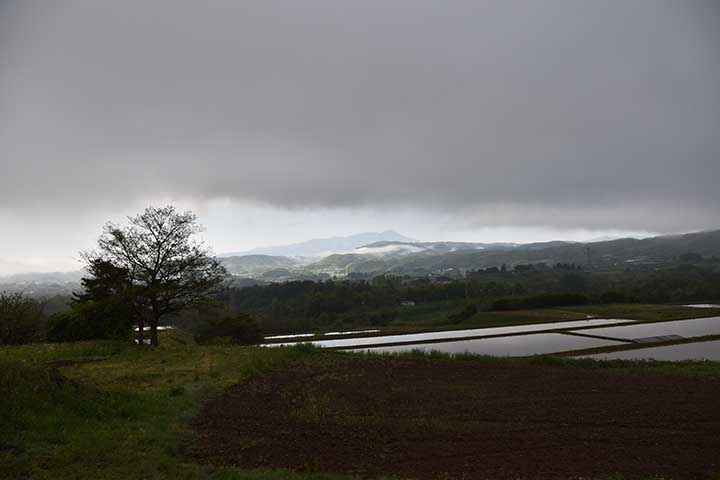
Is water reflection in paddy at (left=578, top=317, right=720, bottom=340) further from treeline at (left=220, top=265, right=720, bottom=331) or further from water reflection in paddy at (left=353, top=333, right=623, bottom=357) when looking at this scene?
treeline at (left=220, top=265, right=720, bottom=331)

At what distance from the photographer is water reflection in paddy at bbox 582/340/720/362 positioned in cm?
3027

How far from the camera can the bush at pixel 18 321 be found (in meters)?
37.1

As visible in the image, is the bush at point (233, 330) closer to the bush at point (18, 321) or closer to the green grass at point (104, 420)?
the bush at point (18, 321)

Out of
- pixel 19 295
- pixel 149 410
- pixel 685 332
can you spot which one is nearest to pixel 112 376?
pixel 149 410

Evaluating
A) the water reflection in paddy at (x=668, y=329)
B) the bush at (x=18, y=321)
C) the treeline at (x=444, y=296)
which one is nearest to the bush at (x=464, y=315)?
the treeline at (x=444, y=296)

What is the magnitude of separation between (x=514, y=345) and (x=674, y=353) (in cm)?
1228

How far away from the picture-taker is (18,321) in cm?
3775

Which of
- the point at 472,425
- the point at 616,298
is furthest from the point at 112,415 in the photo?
the point at 616,298

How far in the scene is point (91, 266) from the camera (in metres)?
36.9

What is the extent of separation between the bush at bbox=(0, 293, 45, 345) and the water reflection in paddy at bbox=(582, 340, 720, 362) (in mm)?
46808

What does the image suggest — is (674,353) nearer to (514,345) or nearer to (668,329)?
(514,345)

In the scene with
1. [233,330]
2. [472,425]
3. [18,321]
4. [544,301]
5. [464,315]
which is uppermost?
[18,321]

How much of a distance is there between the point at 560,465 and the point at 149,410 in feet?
44.7

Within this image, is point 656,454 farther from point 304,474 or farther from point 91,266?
point 91,266
